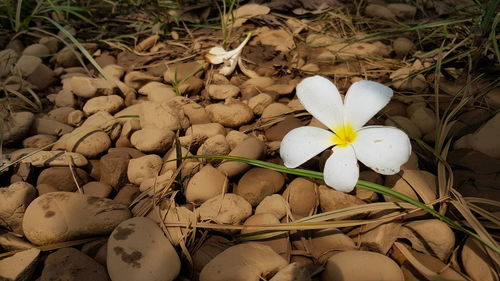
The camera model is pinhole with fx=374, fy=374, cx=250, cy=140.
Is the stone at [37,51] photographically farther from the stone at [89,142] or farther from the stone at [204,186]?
the stone at [204,186]

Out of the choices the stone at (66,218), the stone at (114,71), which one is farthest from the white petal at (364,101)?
the stone at (114,71)

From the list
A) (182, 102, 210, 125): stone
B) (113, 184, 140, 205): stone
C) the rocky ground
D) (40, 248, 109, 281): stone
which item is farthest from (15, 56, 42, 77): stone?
(40, 248, 109, 281): stone

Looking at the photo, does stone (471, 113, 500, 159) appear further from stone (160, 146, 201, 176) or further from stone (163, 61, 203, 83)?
stone (163, 61, 203, 83)

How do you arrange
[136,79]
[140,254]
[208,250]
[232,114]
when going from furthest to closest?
[136,79] → [232,114] → [208,250] → [140,254]

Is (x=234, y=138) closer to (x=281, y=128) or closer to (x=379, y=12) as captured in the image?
(x=281, y=128)

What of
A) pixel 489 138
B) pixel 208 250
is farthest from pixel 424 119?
pixel 208 250
